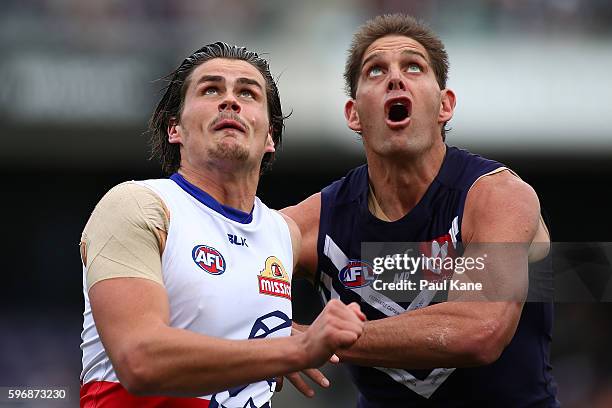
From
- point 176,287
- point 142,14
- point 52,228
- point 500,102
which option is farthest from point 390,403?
point 52,228

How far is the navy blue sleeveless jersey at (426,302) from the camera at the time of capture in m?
5.21

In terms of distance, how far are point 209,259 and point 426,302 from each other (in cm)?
149

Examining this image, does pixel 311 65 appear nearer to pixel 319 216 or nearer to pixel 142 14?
pixel 142 14

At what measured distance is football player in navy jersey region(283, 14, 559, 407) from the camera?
5012mm

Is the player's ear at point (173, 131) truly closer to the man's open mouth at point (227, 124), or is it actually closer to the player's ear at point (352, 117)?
the man's open mouth at point (227, 124)

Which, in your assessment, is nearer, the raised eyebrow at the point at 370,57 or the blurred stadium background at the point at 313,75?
the raised eyebrow at the point at 370,57

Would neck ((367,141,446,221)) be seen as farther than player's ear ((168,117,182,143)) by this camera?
Yes

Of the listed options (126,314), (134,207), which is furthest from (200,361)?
(134,207)

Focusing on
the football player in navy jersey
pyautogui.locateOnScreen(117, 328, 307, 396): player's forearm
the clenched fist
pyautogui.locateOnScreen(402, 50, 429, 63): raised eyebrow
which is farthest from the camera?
pyautogui.locateOnScreen(402, 50, 429, 63): raised eyebrow

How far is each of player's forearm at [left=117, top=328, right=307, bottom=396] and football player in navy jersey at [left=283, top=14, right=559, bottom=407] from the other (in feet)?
4.62

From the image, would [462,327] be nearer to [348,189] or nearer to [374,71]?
[348,189]

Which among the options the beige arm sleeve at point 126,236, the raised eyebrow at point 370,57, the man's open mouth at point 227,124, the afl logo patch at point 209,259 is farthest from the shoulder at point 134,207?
the raised eyebrow at point 370,57

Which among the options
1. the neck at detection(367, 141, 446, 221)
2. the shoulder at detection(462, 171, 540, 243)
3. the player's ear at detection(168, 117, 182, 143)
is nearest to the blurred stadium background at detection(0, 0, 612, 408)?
the neck at detection(367, 141, 446, 221)

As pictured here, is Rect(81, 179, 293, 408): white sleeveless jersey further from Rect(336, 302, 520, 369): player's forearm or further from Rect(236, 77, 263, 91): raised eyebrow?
Rect(236, 77, 263, 91): raised eyebrow
